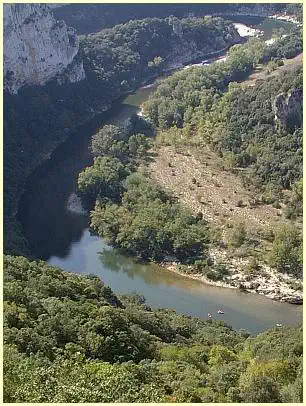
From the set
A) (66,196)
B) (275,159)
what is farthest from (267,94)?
(66,196)

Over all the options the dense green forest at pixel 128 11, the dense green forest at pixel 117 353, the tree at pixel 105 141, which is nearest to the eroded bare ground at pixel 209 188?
the tree at pixel 105 141

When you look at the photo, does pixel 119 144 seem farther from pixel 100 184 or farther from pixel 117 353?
pixel 117 353

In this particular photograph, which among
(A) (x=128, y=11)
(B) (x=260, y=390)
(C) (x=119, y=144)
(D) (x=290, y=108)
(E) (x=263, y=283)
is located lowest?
(B) (x=260, y=390)

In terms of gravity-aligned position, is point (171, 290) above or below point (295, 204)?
below

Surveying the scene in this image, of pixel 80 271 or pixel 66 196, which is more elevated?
pixel 66 196

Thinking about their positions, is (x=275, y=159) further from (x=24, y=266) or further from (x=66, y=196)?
(x=24, y=266)

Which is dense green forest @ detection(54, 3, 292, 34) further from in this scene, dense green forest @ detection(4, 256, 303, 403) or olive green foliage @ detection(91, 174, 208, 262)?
dense green forest @ detection(4, 256, 303, 403)

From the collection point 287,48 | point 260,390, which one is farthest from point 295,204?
point 287,48
